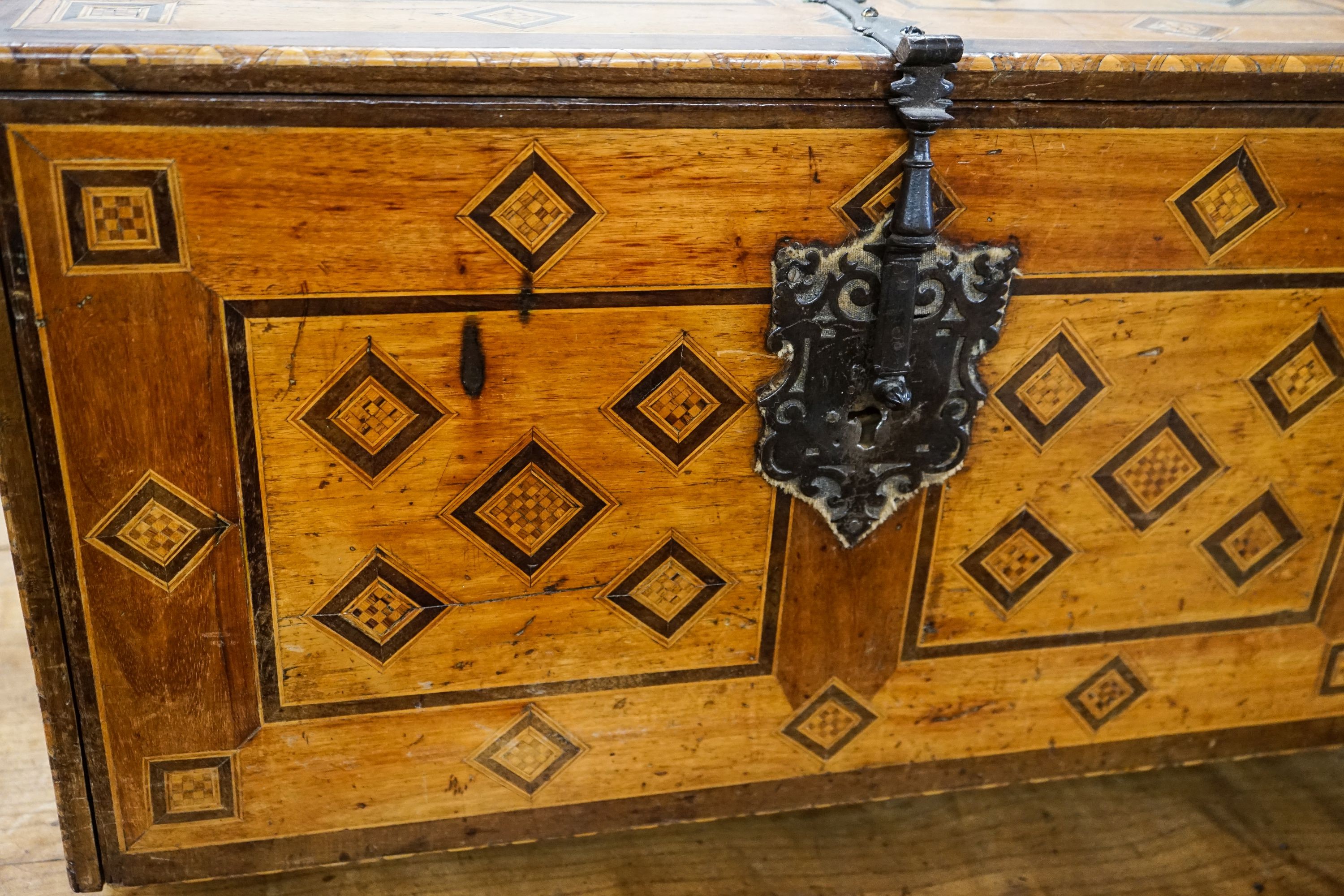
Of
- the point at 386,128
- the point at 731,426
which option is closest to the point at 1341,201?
the point at 731,426

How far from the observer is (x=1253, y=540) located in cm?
134

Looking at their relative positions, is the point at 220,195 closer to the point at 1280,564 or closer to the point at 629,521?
the point at 629,521

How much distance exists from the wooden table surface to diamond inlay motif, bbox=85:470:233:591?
0.43 m

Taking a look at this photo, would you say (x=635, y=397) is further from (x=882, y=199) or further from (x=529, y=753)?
(x=529, y=753)

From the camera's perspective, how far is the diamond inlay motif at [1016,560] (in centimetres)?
126

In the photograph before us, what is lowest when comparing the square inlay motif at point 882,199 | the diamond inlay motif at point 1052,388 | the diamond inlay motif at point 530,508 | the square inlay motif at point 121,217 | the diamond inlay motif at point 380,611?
the diamond inlay motif at point 380,611

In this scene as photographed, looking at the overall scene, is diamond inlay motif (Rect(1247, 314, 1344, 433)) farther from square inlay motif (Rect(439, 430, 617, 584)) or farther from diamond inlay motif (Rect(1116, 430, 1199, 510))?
square inlay motif (Rect(439, 430, 617, 584))

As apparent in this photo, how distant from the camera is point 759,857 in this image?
1381 mm

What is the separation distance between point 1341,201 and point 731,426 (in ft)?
2.18

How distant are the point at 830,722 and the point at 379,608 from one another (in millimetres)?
538

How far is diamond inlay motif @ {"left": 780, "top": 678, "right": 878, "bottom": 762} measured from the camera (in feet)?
4.34

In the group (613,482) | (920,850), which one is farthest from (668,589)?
(920,850)

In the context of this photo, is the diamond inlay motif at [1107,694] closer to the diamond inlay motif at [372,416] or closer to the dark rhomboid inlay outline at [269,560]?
the dark rhomboid inlay outline at [269,560]

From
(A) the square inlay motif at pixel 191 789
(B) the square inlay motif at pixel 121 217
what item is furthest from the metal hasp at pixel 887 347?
(A) the square inlay motif at pixel 191 789
